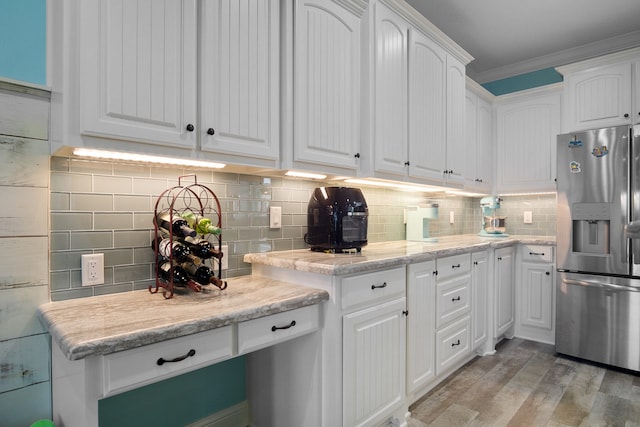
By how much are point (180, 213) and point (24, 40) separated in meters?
0.81

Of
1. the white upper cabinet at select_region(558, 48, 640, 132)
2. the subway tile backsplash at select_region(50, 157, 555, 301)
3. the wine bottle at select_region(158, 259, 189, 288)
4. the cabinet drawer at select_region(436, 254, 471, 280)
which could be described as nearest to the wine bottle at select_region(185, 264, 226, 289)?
the wine bottle at select_region(158, 259, 189, 288)

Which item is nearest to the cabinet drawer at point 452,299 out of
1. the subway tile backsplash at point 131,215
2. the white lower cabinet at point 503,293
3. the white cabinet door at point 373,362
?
the white cabinet door at point 373,362

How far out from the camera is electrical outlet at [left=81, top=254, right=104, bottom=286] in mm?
1370

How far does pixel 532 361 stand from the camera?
112 inches

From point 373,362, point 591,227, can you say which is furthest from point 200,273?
point 591,227

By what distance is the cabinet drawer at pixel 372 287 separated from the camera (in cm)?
160

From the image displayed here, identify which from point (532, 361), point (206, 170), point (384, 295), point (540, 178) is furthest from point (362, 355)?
point (540, 178)

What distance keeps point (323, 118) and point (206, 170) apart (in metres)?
0.65

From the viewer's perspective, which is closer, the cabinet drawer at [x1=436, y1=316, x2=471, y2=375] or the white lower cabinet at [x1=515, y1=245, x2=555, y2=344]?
the cabinet drawer at [x1=436, y1=316, x2=471, y2=375]

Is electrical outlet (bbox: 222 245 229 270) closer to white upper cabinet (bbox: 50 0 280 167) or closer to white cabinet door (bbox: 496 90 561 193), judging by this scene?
white upper cabinet (bbox: 50 0 280 167)

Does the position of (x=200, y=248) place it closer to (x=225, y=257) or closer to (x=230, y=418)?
(x=225, y=257)

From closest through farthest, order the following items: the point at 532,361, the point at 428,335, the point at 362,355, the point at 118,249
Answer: the point at 118,249, the point at 362,355, the point at 428,335, the point at 532,361

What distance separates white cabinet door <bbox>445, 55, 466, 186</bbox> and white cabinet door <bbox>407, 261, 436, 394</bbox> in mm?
1046

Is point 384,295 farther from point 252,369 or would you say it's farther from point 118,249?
point 118,249
